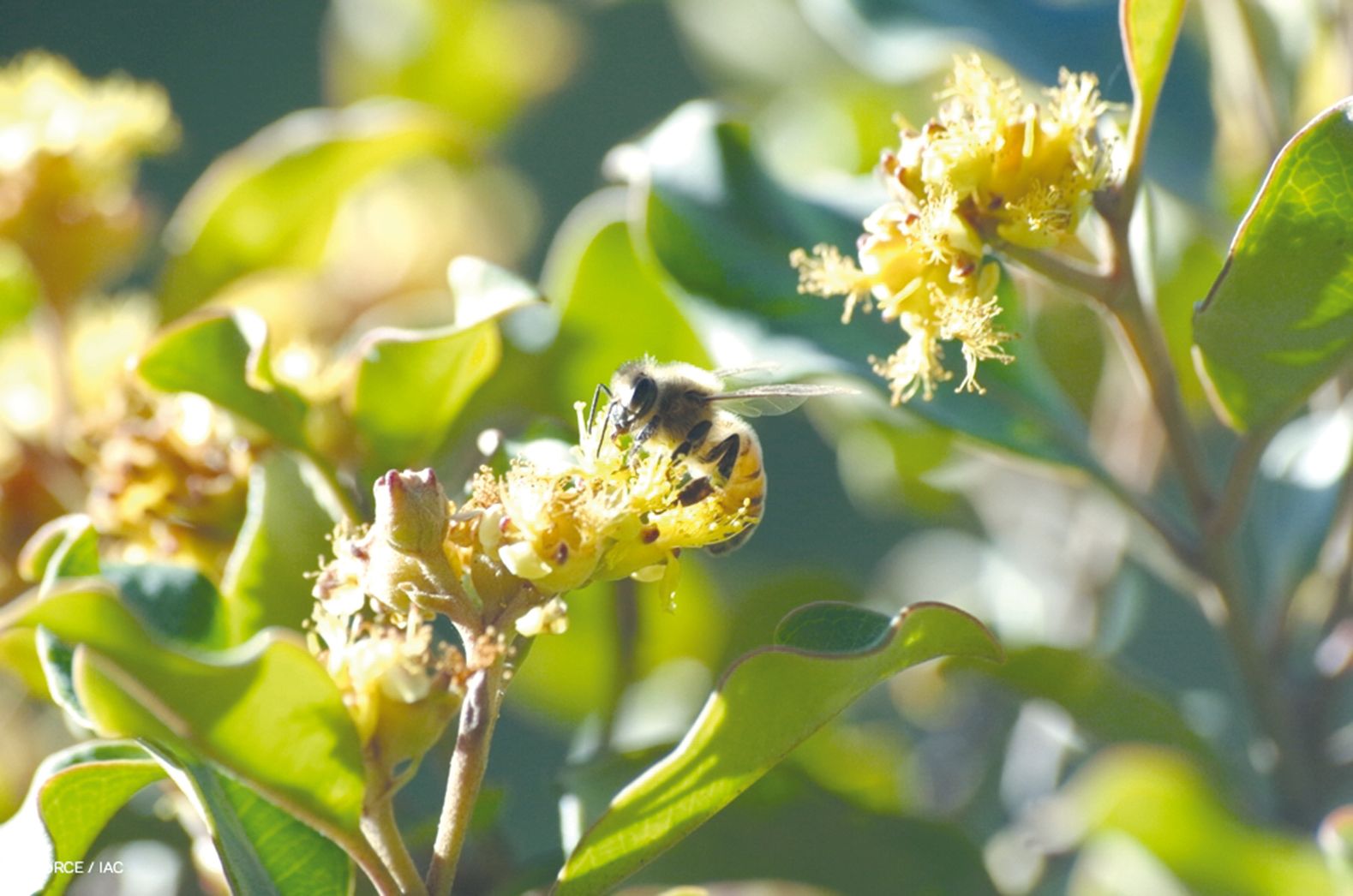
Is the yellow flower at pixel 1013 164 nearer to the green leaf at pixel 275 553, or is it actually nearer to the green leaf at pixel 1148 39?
the green leaf at pixel 1148 39

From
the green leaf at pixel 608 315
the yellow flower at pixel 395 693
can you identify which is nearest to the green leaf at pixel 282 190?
the green leaf at pixel 608 315

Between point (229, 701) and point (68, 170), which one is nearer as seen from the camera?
point (229, 701)

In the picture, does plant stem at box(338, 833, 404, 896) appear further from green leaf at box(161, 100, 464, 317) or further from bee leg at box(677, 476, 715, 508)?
green leaf at box(161, 100, 464, 317)

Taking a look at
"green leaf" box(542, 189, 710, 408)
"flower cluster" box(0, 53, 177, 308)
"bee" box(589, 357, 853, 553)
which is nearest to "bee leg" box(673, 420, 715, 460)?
"bee" box(589, 357, 853, 553)

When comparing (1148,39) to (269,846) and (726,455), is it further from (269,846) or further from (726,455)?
(269,846)

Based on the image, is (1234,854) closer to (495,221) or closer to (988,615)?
(988,615)

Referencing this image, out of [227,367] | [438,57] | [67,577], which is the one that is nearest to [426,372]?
[227,367]
